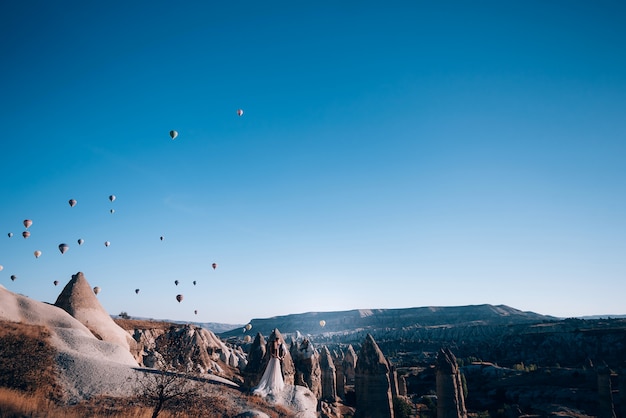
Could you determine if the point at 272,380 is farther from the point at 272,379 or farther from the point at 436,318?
the point at 436,318

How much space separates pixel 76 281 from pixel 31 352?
10.8 metres

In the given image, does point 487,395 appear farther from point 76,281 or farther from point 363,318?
point 363,318

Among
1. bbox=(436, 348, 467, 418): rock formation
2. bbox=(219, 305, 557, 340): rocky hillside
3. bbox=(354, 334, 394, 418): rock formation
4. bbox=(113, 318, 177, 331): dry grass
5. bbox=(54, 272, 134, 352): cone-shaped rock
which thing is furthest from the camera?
bbox=(219, 305, 557, 340): rocky hillside

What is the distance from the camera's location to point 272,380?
21.6 m

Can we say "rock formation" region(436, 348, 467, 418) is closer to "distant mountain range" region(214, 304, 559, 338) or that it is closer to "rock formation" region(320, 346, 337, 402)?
"rock formation" region(320, 346, 337, 402)

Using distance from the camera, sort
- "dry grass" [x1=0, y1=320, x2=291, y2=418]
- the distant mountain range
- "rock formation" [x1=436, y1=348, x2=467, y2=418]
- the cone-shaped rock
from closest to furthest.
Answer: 1. "dry grass" [x1=0, y1=320, x2=291, y2=418]
2. "rock formation" [x1=436, y1=348, x2=467, y2=418]
3. the cone-shaped rock
4. the distant mountain range

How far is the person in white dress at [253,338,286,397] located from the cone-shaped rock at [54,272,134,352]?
32.8ft

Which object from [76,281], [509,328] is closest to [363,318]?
[509,328]

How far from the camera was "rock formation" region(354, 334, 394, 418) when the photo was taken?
1453 cm

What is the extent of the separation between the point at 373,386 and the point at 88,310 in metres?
20.6

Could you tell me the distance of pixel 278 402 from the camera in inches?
805

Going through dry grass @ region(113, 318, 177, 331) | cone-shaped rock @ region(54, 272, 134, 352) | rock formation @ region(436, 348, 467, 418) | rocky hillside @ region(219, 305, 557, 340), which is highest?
cone-shaped rock @ region(54, 272, 134, 352)

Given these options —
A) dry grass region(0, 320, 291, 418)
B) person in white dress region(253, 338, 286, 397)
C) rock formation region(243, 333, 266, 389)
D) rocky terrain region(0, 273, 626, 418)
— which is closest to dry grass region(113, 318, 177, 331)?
rocky terrain region(0, 273, 626, 418)

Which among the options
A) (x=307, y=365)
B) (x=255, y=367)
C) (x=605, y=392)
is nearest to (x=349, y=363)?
(x=307, y=365)
